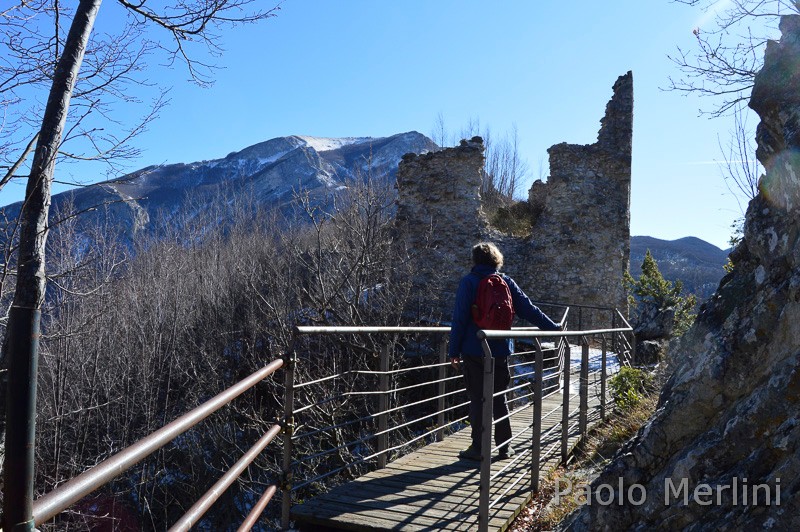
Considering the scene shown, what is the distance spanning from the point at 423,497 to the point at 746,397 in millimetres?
2244

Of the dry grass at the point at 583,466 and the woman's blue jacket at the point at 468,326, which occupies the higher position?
the woman's blue jacket at the point at 468,326

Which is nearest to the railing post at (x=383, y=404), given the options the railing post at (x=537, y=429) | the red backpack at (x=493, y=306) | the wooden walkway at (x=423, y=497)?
the wooden walkway at (x=423, y=497)

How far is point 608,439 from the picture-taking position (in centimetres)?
556

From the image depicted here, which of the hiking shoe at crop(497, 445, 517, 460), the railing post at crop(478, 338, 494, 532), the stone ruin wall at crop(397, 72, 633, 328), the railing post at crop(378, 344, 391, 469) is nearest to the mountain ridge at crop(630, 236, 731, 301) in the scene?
the stone ruin wall at crop(397, 72, 633, 328)

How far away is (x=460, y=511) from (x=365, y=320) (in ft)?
31.8

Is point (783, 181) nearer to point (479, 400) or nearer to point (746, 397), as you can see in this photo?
point (746, 397)

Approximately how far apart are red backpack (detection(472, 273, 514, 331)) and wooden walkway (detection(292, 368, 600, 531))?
2.61ft

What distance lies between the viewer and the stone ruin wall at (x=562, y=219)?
17.3 metres

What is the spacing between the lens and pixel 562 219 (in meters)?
17.4

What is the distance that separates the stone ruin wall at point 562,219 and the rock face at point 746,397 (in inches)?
559

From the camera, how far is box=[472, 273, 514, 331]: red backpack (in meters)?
4.59

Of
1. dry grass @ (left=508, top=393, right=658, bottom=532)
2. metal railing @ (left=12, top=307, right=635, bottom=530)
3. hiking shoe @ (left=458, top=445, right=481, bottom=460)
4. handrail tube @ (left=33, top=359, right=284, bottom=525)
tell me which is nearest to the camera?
handrail tube @ (left=33, top=359, right=284, bottom=525)

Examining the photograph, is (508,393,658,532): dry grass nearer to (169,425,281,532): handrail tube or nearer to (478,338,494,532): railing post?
(478,338,494,532): railing post

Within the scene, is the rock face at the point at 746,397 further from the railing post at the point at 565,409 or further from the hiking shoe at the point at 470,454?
the railing post at the point at 565,409
